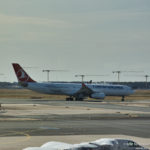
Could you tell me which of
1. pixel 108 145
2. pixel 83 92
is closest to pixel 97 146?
pixel 108 145

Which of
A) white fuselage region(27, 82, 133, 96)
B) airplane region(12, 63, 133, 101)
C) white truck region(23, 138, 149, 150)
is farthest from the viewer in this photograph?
airplane region(12, 63, 133, 101)

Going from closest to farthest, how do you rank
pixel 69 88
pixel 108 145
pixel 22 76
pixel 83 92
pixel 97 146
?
pixel 97 146
pixel 108 145
pixel 22 76
pixel 69 88
pixel 83 92

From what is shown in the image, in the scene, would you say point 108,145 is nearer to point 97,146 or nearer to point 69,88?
point 97,146

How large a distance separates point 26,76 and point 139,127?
2448 inches

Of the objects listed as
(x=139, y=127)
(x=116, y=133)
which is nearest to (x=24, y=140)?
(x=116, y=133)

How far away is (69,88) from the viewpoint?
98.2 m

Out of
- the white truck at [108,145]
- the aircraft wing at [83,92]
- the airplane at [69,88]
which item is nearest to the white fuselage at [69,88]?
the airplane at [69,88]

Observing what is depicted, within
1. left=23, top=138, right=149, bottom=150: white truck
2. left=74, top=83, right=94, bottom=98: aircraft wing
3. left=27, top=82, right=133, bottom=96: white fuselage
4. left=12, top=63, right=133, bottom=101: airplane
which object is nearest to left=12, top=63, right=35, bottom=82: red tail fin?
left=12, top=63, right=133, bottom=101: airplane

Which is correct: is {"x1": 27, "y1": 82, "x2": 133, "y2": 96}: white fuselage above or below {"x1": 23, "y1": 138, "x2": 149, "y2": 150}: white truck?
above

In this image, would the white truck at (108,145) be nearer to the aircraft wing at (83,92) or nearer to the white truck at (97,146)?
the white truck at (97,146)

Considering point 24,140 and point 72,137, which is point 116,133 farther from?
point 24,140

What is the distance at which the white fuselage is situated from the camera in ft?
311

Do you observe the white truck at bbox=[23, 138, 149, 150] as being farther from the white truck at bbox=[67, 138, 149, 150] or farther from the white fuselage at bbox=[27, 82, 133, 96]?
the white fuselage at bbox=[27, 82, 133, 96]

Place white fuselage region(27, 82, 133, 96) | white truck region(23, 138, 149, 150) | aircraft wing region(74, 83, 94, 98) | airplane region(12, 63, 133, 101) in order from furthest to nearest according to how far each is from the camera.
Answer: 1. aircraft wing region(74, 83, 94, 98)
2. airplane region(12, 63, 133, 101)
3. white fuselage region(27, 82, 133, 96)
4. white truck region(23, 138, 149, 150)
